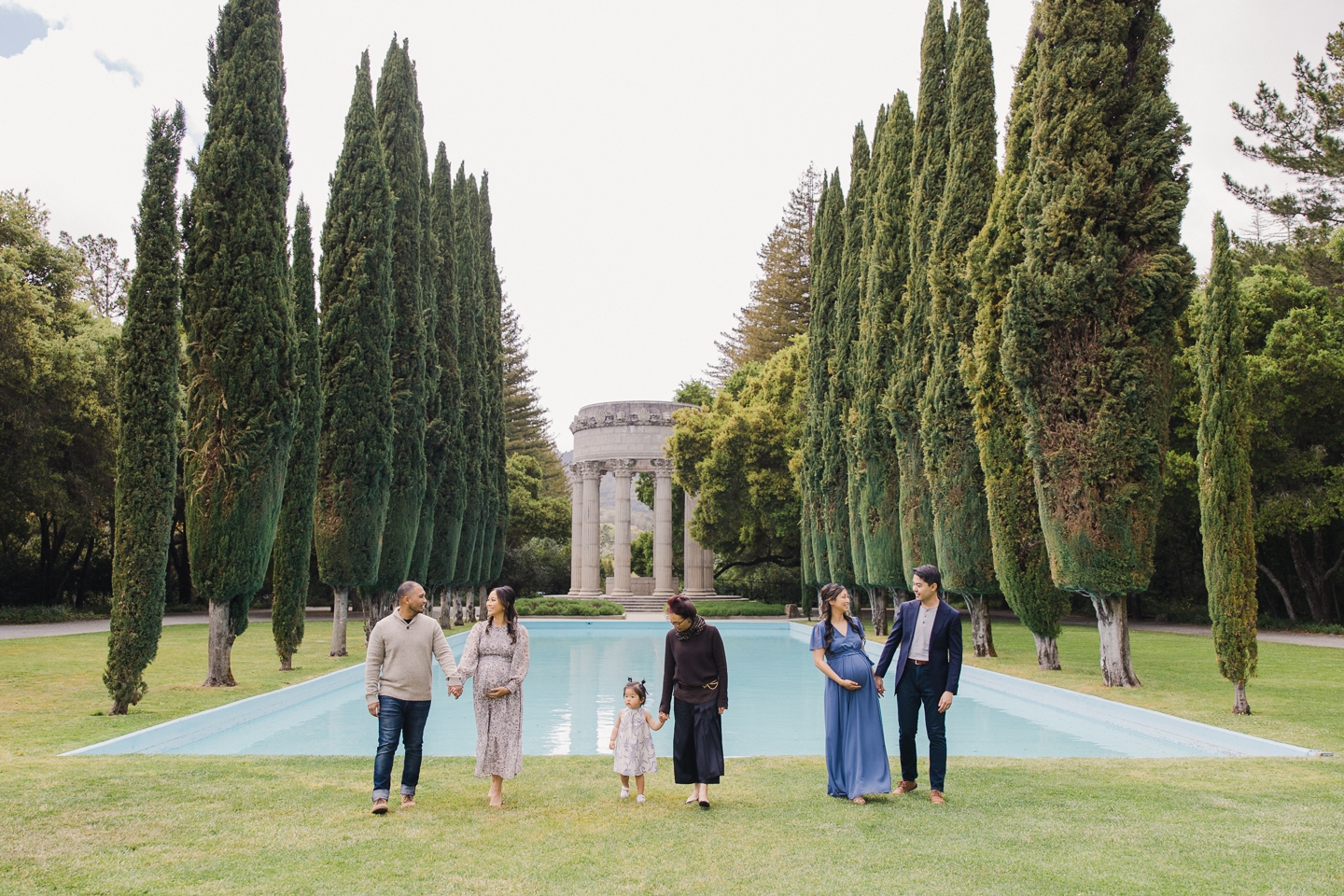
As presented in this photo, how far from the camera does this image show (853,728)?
6.92 metres

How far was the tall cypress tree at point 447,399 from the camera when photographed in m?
26.4

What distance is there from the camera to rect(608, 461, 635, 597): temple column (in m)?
41.3

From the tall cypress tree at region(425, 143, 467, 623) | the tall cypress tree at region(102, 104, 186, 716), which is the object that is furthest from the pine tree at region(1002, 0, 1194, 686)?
the tall cypress tree at region(425, 143, 467, 623)

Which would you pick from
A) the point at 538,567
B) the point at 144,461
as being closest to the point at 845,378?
the point at 144,461

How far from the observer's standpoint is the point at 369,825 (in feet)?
20.4

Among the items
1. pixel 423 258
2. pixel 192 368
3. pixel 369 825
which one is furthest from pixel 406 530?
pixel 369 825

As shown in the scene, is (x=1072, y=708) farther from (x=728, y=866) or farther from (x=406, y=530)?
(x=406, y=530)

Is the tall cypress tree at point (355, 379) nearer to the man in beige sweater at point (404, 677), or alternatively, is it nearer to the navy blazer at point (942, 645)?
the man in beige sweater at point (404, 677)

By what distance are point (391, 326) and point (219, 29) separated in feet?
21.9

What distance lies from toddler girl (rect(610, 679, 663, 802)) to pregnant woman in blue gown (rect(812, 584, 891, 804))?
1315 mm

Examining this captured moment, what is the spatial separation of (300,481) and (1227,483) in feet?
45.4

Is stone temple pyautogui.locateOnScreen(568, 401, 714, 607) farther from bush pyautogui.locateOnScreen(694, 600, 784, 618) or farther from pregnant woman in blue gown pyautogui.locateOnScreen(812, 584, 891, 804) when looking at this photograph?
pregnant woman in blue gown pyautogui.locateOnScreen(812, 584, 891, 804)

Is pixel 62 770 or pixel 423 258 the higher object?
pixel 423 258

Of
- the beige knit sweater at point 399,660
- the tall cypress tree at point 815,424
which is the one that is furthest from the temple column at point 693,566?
the beige knit sweater at point 399,660
